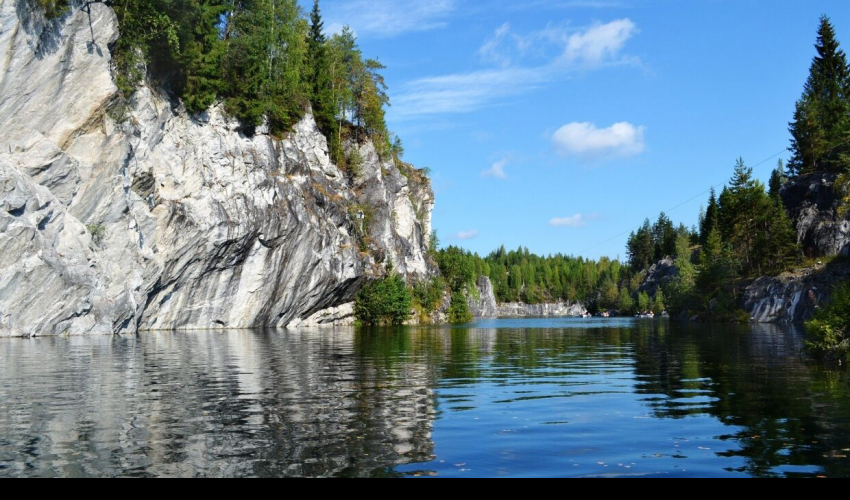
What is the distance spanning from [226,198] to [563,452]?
57.7 meters

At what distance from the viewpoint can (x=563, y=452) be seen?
34.7 ft

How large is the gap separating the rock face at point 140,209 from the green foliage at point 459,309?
40223 mm

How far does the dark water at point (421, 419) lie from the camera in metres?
9.70

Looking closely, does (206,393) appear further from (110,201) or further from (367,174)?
(367,174)

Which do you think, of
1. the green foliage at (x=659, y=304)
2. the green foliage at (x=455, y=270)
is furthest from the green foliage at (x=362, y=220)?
the green foliage at (x=659, y=304)

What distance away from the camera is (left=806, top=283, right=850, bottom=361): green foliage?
23.8m

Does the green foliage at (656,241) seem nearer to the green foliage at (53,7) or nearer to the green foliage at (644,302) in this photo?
the green foliage at (644,302)

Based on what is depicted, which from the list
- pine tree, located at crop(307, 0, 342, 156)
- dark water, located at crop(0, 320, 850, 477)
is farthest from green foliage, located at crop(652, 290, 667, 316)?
dark water, located at crop(0, 320, 850, 477)

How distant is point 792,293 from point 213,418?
8160cm

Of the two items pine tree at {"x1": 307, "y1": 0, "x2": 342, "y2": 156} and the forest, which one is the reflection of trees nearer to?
the forest

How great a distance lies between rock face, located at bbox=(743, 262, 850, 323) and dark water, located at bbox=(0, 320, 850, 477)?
57.1 m

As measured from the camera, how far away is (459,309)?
418ft

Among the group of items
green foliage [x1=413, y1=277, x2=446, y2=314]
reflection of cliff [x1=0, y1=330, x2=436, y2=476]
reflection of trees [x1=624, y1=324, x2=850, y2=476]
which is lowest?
reflection of trees [x1=624, y1=324, x2=850, y2=476]

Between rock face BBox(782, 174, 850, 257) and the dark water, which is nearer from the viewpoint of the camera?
the dark water
